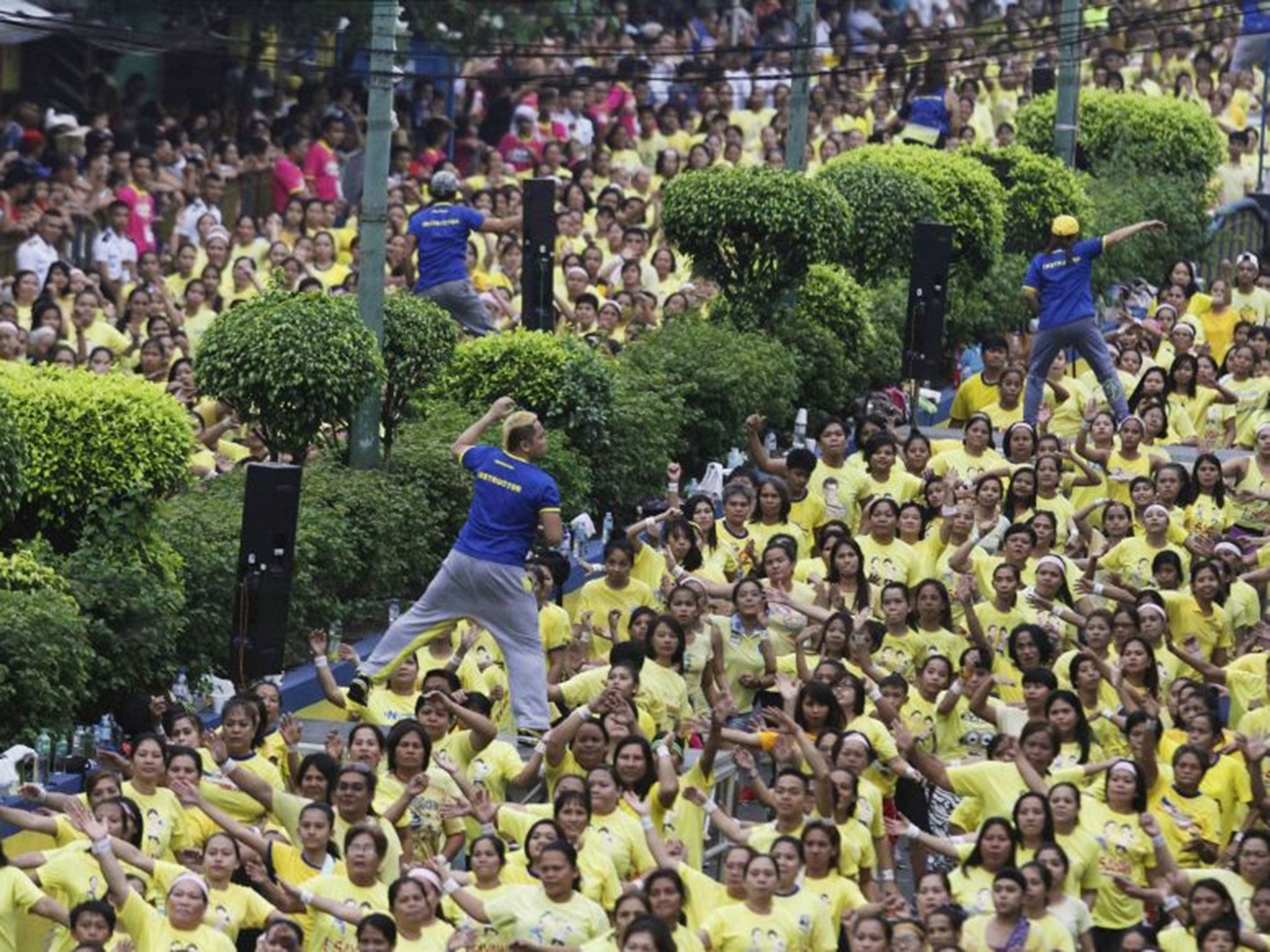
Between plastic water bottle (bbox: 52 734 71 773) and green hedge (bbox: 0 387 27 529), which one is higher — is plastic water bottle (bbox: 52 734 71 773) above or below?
below

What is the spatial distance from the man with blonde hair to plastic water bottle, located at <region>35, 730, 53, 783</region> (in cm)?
150

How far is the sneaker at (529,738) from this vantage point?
1897 centimetres

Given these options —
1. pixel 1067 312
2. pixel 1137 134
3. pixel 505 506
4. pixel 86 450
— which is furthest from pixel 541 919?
pixel 1137 134

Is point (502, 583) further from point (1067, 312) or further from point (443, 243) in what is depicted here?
point (1067, 312)

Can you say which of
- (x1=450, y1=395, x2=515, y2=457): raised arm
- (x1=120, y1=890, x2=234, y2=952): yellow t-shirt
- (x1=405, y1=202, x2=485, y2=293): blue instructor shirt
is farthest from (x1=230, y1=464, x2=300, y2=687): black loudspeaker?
(x1=405, y1=202, x2=485, y2=293): blue instructor shirt

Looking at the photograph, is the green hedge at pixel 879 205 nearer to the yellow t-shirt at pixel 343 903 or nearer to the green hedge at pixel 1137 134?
the green hedge at pixel 1137 134

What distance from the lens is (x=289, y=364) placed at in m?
21.9

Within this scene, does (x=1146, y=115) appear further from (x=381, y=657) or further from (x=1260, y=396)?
(x=381, y=657)

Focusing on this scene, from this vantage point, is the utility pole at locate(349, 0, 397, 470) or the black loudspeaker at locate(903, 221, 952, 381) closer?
the utility pole at locate(349, 0, 397, 470)

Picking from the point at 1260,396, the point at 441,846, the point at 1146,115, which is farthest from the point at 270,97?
the point at 441,846

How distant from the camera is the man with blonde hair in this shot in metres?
19.1

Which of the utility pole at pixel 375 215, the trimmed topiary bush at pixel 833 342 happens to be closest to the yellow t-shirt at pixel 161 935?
the utility pole at pixel 375 215

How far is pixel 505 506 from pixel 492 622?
56 centimetres

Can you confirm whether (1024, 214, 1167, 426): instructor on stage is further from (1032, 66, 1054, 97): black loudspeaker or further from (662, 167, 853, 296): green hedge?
(1032, 66, 1054, 97): black loudspeaker
